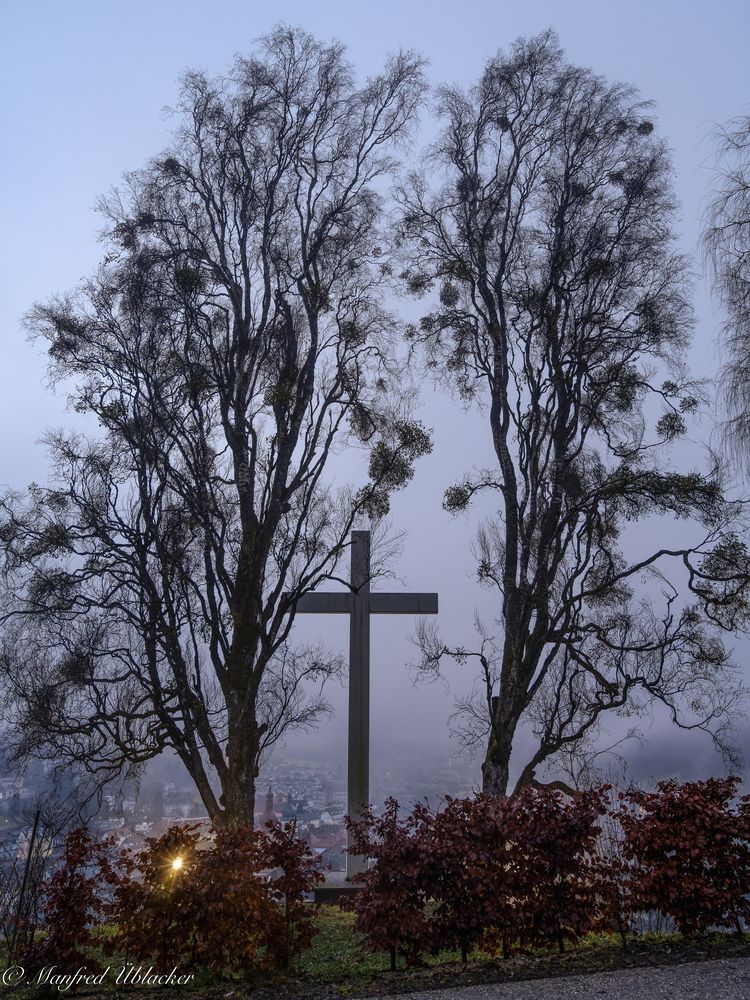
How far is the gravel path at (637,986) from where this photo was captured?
5.06m

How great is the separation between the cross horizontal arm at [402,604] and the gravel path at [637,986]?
5.92m

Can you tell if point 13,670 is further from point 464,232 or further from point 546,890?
point 464,232

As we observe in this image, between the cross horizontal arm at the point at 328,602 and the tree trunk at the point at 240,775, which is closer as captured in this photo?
the tree trunk at the point at 240,775

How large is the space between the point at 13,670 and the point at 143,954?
431 centimetres

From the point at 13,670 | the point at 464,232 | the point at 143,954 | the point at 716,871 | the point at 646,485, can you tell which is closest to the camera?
the point at 143,954

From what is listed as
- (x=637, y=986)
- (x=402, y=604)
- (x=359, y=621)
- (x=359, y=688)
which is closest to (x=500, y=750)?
(x=359, y=688)

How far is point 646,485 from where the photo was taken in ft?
33.3

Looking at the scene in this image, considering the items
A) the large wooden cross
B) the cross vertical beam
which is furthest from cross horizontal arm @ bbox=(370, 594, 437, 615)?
the cross vertical beam

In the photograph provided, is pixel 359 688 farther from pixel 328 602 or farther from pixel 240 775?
pixel 240 775

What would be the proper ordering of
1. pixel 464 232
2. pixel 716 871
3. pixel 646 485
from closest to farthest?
1. pixel 716 871
2. pixel 646 485
3. pixel 464 232

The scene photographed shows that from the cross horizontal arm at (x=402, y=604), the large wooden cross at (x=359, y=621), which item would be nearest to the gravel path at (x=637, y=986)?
the large wooden cross at (x=359, y=621)

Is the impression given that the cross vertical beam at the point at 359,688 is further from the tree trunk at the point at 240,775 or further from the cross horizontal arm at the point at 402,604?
the tree trunk at the point at 240,775

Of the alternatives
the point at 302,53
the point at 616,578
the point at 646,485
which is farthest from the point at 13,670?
the point at 302,53

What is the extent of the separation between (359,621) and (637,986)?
6302 mm
